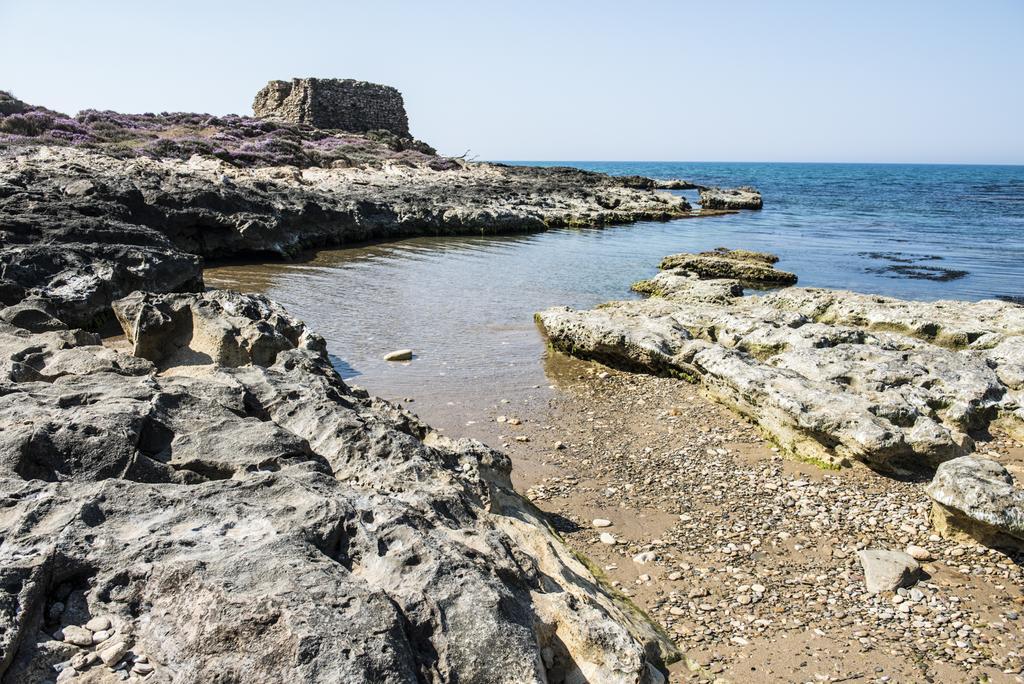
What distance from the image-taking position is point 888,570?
6762 mm

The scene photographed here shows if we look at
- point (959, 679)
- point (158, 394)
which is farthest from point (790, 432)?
point (158, 394)

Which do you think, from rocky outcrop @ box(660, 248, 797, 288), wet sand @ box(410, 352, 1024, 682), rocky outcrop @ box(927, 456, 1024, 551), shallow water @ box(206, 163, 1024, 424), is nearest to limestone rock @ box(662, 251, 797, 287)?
rocky outcrop @ box(660, 248, 797, 288)

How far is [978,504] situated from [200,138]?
45.5 meters

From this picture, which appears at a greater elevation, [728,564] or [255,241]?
[255,241]

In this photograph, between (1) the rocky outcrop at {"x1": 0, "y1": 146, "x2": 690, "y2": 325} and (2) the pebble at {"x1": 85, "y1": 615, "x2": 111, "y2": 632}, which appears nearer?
(2) the pebble at {"x1": 85, "y1": 615, "x2": 111, "y2": 632}

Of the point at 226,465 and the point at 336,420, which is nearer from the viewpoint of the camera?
the point at 226,465

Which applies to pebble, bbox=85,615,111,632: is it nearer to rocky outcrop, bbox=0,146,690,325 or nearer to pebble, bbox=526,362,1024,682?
pebble, bbox=526,362,1024,682

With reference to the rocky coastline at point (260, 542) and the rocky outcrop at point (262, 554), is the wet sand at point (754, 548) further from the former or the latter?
the rocky outcrop at point (262, 554)

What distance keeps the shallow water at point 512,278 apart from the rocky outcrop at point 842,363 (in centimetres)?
233

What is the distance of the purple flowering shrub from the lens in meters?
36.0

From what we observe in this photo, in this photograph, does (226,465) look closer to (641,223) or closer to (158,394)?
(158,394)

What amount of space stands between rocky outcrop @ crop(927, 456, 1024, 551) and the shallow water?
6.50m

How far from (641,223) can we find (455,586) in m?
42.2

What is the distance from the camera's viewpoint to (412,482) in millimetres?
5062
